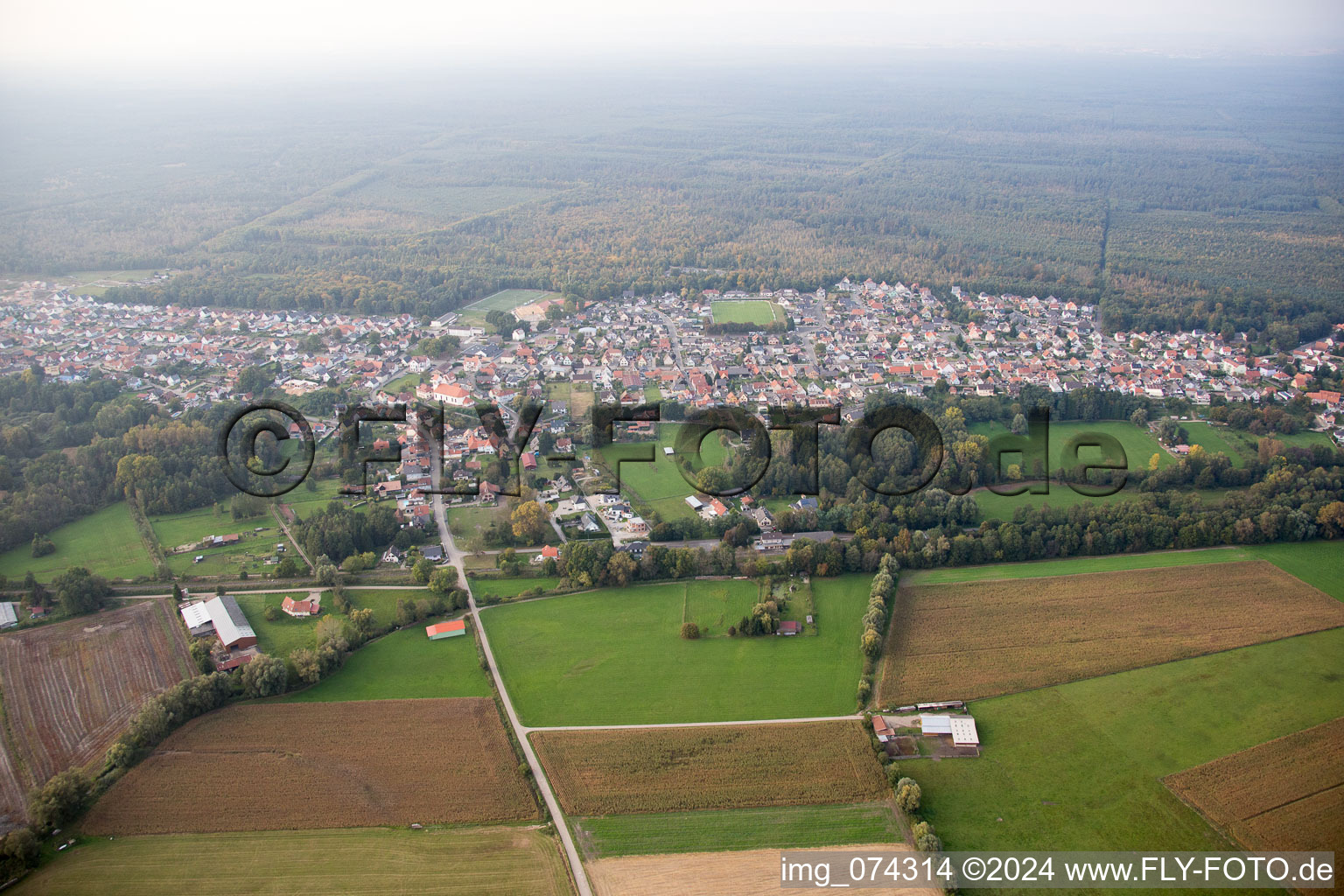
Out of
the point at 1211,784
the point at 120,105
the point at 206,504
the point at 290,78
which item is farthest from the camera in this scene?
the point at 290,78

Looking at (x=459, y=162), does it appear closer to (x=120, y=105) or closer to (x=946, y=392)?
(x=120, y=105)

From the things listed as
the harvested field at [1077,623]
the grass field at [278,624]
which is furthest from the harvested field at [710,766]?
the grass field at [278,624]

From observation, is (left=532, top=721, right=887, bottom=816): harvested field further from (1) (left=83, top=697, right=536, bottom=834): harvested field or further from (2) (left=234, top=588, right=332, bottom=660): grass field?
(2) (left=234, top=588, right=332, bottom=660): grass field

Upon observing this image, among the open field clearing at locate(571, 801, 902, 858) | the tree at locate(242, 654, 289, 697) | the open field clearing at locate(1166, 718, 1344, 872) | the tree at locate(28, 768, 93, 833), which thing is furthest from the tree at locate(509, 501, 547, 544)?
the open field clearing at locate(1166, 718, 1344, 872)

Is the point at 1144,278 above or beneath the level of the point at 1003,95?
beneath

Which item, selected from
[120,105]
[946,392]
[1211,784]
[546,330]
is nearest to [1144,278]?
[946,392]
